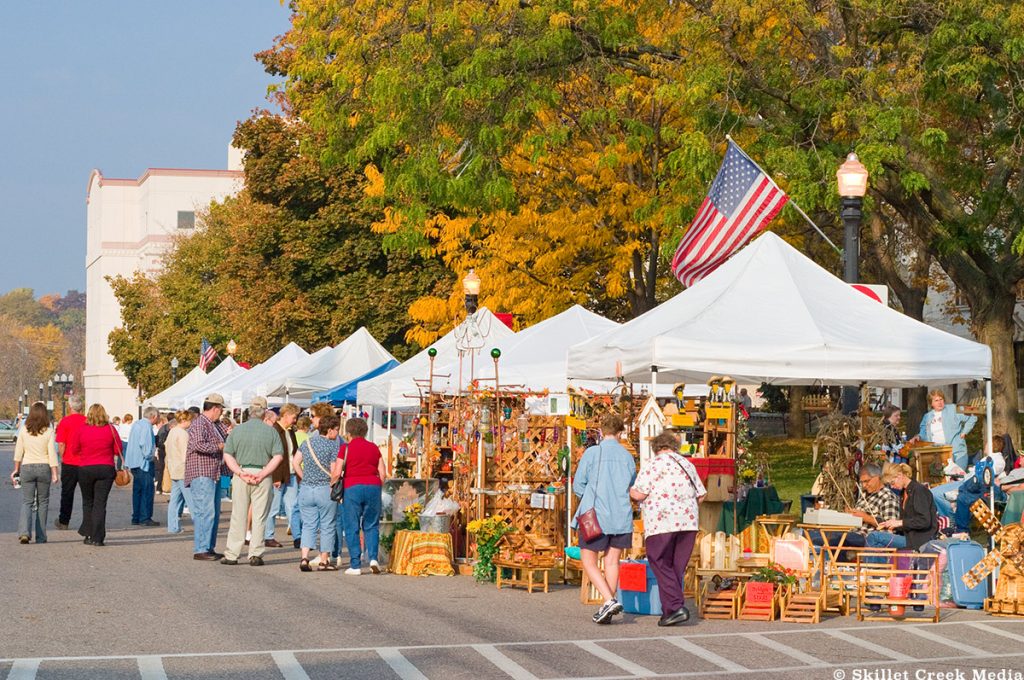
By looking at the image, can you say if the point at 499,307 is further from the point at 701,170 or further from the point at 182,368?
the point at 182,368

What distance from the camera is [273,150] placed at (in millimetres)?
47125

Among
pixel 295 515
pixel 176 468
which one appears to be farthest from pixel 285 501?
pixel 176 468

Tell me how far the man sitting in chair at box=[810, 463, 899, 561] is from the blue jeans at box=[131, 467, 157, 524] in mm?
13845

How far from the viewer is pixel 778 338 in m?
14.9

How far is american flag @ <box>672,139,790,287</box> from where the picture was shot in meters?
18.2

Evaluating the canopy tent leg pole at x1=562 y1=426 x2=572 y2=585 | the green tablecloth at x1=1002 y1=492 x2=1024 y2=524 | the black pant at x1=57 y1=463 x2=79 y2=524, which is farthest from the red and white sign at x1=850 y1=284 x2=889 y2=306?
the black pant at x1=57 y1=463 x2=79 y2=524

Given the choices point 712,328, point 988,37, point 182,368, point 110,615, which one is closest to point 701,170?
point 988,37

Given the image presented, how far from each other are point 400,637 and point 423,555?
5652mm

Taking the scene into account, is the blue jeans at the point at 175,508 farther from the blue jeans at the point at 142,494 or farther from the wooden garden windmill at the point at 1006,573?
the wooden garden windmill at the point at 1006,573

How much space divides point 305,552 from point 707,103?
9.30 meters

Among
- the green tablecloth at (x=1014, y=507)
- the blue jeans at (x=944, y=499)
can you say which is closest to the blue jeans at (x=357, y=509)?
the blue jeans at (x=944, y=499)

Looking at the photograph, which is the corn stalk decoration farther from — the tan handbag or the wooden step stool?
the wooden step stool

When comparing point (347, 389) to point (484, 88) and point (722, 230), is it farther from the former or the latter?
point (722, 230)

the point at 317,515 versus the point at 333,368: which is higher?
the point at 333,368
